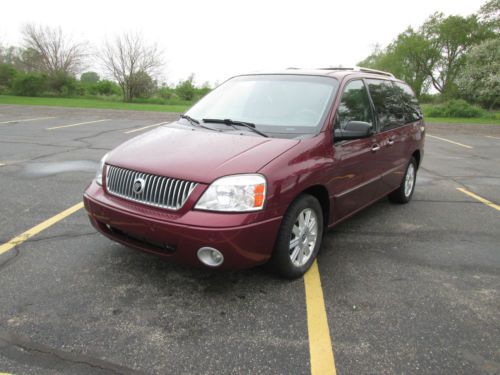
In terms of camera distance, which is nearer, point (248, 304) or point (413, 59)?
point (248, 304)

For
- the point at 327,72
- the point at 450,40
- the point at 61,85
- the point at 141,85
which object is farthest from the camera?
the point at 450,40

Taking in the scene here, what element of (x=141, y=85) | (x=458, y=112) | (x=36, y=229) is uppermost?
(x=141, y=85)

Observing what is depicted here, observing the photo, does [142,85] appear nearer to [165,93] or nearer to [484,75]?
[165,93]

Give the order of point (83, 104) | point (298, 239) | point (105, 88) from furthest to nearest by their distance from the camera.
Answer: point (105, 88) → point (83, 104) → point (298, 239)

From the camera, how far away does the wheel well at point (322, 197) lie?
11.0ft

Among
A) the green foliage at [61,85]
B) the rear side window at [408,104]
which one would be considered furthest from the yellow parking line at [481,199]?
the green foliage at [61,85]

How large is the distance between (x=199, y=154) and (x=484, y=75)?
3517 centimetres

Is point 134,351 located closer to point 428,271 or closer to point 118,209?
point 118,209

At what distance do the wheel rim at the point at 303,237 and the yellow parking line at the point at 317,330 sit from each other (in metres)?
0.20

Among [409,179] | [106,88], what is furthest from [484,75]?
[106,88]

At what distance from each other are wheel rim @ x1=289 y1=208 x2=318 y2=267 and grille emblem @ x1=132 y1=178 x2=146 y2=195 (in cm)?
120

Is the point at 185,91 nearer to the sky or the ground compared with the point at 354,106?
nearer to the sky

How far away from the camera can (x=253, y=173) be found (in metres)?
2.82

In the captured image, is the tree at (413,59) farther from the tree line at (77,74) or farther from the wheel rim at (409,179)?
the wheel rim at (409,179)
